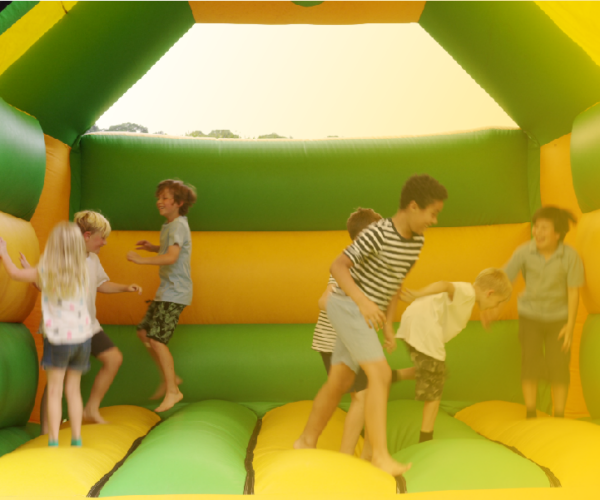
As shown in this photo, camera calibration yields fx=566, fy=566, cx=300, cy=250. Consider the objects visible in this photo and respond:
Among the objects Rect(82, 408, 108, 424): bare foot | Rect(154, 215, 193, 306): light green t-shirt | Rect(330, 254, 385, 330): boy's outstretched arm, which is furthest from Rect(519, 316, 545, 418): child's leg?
Rect(82, 408, 108, 424): bare foot

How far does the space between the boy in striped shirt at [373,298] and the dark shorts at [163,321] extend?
0.96 m

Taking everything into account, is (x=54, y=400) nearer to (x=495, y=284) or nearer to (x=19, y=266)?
(x=19, y=266)

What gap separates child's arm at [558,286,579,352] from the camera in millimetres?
2250

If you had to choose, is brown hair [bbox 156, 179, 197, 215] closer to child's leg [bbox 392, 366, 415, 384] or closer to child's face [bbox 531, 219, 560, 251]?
child's leg [bbox 392, 366, 415, 384]

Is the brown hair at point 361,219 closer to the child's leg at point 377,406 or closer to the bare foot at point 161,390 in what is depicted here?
the child's leg at point 377,406

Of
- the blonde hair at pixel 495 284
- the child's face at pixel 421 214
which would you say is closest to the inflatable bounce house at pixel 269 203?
the blonde hair at pixel 495 284

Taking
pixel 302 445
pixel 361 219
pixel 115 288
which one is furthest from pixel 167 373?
pixel 361 219

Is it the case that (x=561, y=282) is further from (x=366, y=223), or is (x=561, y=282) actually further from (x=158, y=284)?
(x=158, y=284)

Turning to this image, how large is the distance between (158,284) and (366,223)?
3.85 feet

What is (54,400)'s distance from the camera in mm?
1860

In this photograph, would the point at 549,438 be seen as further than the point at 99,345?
No

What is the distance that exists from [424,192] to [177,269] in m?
1.31

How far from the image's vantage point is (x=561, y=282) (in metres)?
2.36

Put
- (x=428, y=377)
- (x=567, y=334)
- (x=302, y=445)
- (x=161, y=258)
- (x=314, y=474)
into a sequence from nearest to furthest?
(x=314, y=474) → (x=302, y=445) → (x=428, y=377) → (x=567, y=334) → (x=161, y=258)
